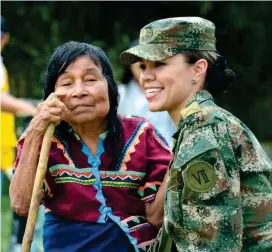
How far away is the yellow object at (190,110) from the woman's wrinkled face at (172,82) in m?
0.11

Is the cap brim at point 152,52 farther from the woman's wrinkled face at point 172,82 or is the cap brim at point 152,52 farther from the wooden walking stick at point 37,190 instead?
the wooden walking stick at point 37,190

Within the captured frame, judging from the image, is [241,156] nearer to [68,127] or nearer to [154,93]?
[154,93]

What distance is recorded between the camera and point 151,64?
3576mm

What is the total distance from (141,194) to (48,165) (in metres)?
0.44

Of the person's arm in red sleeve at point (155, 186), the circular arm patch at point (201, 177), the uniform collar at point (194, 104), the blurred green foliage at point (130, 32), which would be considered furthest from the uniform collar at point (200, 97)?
the blurred green foliage at point (130, 32)

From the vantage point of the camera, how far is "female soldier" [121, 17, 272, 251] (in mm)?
3199

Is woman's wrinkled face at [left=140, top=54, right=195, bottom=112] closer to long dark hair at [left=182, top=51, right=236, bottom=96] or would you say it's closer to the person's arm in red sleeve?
long dark hair at [left=182, top=51, right=236, bottom=96]

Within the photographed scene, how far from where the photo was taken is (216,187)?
3176 millimetres

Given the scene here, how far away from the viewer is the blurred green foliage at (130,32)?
14727 millimetres

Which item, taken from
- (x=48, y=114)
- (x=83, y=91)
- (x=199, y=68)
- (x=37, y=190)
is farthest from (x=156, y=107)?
(x=37, y=190)

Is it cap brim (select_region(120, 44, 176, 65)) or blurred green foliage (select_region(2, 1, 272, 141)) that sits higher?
cap brim (select_region(120, 44, 176, 65))

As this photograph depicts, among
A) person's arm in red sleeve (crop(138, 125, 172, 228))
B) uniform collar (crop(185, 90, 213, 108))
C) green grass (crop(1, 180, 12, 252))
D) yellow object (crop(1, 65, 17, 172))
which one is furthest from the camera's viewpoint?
green grass (crop(1, 180, 12, 252))

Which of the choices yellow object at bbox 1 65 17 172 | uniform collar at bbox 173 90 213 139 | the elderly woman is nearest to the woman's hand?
the elderly woman

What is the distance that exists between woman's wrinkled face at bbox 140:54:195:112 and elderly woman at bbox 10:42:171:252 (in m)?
0.38
